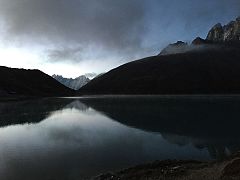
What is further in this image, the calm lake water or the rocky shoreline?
the calm lake water

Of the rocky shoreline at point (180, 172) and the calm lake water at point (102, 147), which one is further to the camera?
the calm lake water at point (102, 147)

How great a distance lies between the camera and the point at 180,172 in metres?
26.1

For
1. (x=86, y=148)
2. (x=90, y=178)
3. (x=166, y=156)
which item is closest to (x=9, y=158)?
(x=86, y=148)

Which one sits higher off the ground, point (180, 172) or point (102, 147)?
point (180, 172)

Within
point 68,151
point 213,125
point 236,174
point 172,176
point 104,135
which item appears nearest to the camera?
point 236,174

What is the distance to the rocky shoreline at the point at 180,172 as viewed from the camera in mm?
23148

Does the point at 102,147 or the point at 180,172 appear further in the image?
the point at 102,147

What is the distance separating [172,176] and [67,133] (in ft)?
124

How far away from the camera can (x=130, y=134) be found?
5753 centimetres

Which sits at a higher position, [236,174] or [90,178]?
[236,174]

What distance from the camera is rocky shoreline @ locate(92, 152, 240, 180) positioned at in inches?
911

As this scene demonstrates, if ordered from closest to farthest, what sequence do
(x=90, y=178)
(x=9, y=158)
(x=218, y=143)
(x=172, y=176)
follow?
(x=172, y=176) < (x=90, y=178) < (x=9, y=158) < (x=218, y=143)

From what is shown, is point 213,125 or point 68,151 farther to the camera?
point 213,125

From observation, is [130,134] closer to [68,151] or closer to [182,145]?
[182,145]
